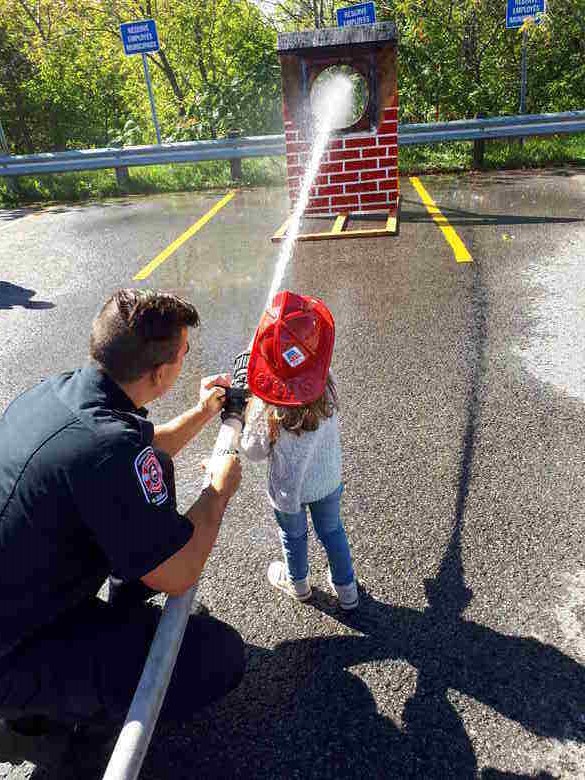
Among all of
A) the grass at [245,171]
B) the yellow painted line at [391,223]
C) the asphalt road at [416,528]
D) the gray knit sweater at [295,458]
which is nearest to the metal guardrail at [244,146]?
the grass at [245,171]

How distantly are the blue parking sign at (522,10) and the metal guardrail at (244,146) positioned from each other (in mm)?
1417

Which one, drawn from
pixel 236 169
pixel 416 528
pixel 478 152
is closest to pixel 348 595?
pixel 416 528

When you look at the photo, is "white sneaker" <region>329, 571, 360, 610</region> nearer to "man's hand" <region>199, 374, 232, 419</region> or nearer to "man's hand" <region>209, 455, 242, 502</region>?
"man's hand" <region>209, 455, 242, 502</region>

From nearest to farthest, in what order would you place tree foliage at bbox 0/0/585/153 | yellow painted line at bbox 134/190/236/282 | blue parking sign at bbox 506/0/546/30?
yellow painted line at bbox 134/190/236/282 → blue parking sign at bbox 506/0/546/30 → tree foliage at bbox 0/0/585/153

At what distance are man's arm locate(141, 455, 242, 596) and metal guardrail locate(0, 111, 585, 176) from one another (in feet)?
31.6

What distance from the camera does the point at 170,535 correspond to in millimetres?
1960

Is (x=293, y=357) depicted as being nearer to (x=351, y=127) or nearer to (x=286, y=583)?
(x=286, y=583)

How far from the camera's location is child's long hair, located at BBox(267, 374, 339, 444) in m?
2.41

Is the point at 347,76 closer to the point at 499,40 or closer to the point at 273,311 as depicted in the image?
the point at 499,40

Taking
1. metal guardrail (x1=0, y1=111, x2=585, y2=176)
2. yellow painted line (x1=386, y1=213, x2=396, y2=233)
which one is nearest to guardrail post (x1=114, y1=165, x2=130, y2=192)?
metal guardrail (x1=0, y1=111, x2=585, y2=176)

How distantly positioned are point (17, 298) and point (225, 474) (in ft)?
18.0

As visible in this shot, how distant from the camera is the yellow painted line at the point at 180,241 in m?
7.41

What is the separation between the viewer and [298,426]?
2.42 metres

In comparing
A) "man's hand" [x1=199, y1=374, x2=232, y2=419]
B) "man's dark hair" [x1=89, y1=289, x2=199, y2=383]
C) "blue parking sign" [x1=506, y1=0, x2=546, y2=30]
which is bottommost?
"man's hand" [x1=199, y1=374, x2=232, y2=419]
